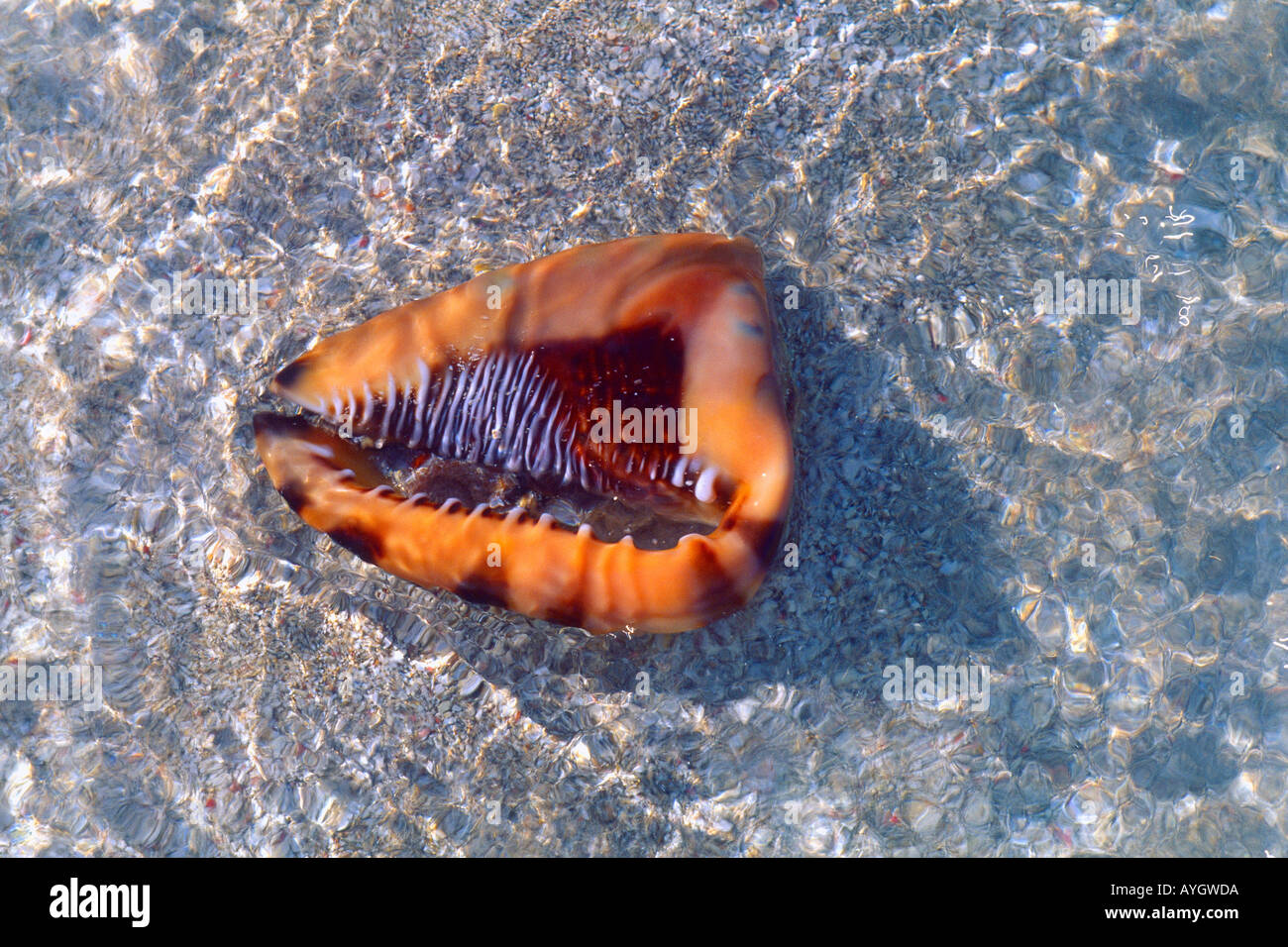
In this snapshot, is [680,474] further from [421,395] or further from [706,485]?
[421,395]

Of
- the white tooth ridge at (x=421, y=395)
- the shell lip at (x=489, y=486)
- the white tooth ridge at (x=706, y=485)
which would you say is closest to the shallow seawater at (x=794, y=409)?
the shell lip at (x=489, y=486)

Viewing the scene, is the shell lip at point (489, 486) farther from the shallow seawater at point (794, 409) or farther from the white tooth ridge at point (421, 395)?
the shallow seawater at point (794, 409)

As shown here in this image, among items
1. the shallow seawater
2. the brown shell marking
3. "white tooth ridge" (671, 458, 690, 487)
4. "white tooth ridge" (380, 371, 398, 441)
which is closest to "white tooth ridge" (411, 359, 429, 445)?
the brown shell marking

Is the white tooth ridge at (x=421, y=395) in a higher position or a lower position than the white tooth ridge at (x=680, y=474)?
higher

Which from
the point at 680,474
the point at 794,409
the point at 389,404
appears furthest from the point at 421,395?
the point at 794,409
